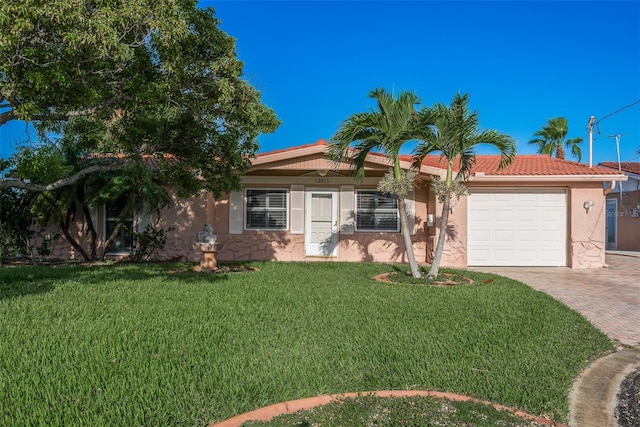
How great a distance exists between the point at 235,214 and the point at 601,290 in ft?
33.5

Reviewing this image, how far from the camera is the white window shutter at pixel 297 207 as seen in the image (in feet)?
43.4

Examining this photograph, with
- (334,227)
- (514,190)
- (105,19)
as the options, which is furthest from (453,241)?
(105,19)

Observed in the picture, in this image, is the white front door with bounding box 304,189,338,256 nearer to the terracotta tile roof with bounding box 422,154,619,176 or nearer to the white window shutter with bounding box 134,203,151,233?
the terracotta tile roof with bounding box 422,154,619,176

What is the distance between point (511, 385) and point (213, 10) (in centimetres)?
743

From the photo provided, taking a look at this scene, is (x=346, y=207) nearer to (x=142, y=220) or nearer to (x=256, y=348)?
(x=142, y=220)

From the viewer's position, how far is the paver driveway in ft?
19.9

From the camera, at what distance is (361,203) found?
43.8 ft

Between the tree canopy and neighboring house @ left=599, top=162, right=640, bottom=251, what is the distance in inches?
693

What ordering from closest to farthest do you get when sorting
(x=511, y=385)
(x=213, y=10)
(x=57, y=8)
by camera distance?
(x=511, y=385)
(x=57, y=8)
(x=213, y=10)

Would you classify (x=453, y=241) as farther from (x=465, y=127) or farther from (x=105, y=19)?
(x=105, y=19)

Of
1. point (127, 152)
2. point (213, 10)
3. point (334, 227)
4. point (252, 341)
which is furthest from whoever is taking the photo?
point (334, 227)

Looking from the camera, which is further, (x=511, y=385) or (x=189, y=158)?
(x=189, y=158)

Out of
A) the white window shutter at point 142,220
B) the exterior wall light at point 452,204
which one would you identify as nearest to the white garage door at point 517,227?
the exterior wall light at point 452,204

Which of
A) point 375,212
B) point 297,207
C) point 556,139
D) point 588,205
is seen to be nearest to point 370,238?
point 375,212
